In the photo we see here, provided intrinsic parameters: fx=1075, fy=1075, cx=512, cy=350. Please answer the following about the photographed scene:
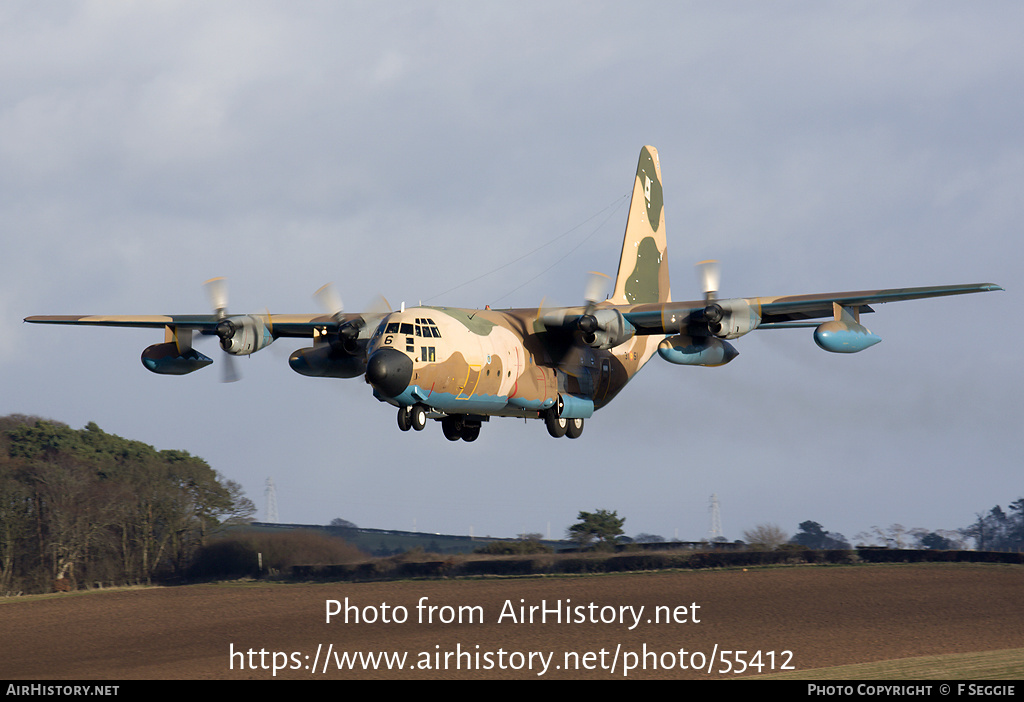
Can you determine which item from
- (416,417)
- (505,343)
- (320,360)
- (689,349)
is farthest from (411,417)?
(689,349)

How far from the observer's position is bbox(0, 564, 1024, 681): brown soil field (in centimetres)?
3231

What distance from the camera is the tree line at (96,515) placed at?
46438mm

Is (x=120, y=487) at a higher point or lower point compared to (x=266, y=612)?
higher

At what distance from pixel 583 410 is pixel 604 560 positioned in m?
20.9

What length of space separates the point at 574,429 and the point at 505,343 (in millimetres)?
3862

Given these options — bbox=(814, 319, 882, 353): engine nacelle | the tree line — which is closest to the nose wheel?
bbox=(814, 319, 882, 353): engine nacelle

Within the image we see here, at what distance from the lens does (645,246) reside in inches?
1420

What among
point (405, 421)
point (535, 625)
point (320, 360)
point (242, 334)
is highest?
point (242, 334)

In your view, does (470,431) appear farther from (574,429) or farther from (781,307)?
(781,307)

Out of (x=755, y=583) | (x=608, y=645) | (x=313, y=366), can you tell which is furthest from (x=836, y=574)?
(x=313, y=366)

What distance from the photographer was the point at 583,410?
29.8 m

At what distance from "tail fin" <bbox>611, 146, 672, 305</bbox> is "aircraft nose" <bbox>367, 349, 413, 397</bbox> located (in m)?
11.1
